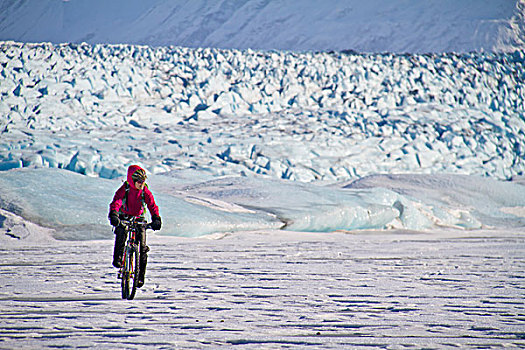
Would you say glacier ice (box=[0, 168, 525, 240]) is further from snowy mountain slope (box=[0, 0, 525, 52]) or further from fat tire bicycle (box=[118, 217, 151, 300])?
snowy mountain slope (box=[0, 0, 525, 52])

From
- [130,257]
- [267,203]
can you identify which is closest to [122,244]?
[130,257]

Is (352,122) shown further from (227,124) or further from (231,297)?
(231,297)

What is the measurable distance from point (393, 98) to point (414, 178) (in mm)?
4770

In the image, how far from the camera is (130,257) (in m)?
2.47

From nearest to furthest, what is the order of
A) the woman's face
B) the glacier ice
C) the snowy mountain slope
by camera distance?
the woman's face, the glacier ice, the snowy mountain slope

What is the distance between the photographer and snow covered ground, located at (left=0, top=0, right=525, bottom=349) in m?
2.13

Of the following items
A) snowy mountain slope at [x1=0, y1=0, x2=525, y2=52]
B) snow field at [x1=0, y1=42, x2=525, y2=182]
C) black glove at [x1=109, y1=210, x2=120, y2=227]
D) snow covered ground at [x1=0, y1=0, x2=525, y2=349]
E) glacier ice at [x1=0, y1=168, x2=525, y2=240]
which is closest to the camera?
snow covered ground at [x1=0, y1=0, x2=525, y2=349]

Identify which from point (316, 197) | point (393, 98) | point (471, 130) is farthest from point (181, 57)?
point (316, 197)

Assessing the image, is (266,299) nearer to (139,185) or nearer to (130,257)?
(130,257)

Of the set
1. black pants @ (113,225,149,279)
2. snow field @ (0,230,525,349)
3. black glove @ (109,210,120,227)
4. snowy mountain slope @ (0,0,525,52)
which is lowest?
Result: snow field @ (0,230,525,349)

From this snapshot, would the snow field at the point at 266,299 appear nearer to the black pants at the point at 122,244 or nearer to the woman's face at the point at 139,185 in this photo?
the black pants at the point at 122,244

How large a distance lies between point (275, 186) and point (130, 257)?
15.1 ft

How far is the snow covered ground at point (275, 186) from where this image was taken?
213 centimetres

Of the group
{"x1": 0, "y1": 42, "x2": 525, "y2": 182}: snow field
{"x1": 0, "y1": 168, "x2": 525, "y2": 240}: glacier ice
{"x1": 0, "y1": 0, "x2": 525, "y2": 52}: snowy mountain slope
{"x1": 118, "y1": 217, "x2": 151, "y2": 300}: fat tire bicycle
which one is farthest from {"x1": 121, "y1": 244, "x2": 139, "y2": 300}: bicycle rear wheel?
{"x1": 0, "y1": 0, "x2": 525, "y2": 52}: snowy mountain slope
